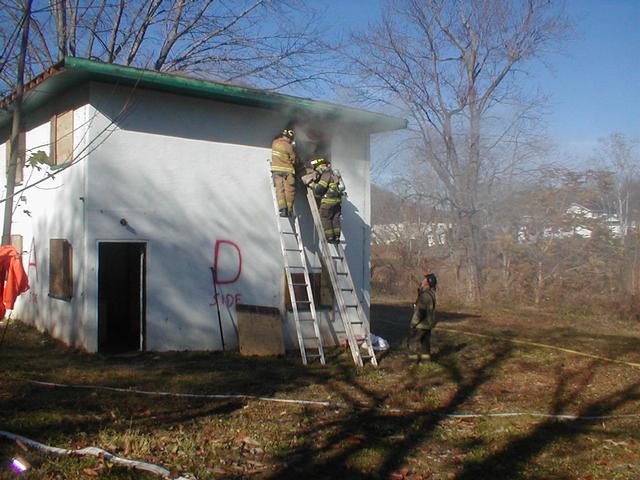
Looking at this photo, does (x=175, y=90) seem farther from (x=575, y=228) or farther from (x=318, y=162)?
A: (x=575, y=228)

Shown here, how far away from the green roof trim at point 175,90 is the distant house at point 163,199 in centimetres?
2

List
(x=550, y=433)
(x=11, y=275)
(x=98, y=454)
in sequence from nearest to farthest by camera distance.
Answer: (x=98, y=454), (x=550, y=433), (x=11, y=275)

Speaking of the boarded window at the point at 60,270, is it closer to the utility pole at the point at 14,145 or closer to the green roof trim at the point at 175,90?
the green roof trim at the point at 175,90

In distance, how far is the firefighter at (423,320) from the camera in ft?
36.4

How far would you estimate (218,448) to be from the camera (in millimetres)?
6398

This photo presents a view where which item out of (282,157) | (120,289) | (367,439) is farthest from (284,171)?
(367,439)

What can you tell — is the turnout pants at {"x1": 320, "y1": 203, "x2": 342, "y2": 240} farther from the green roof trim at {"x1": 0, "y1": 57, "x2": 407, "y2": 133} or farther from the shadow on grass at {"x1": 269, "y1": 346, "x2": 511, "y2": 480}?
the shadow on grass at {"x1": 269, "y1": 346, "x2": 511, "y2": 480}

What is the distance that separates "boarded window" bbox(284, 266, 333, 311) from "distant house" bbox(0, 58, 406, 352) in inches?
2.9

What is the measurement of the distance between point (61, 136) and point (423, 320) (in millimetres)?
6857

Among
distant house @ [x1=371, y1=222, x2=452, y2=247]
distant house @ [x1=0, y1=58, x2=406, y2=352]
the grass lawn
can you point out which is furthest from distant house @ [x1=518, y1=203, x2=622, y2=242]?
distant house @ [x1=0, y1=58, x2=406, y2=352]

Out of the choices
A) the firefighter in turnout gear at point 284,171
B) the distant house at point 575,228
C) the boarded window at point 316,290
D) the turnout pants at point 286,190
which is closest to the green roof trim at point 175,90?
the firefighter in turnout gear at point 284,171

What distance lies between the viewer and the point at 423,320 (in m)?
11.1

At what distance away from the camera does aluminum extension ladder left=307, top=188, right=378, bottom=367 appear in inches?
436

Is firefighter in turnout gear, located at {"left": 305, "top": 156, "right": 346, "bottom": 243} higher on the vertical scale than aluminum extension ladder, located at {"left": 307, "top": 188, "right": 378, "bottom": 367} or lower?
higher
